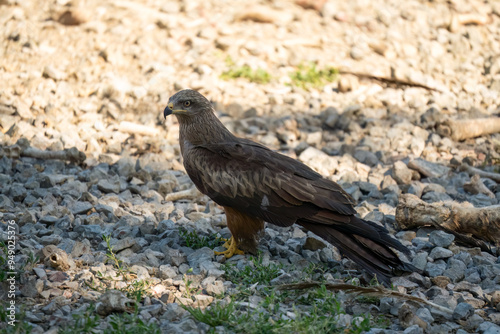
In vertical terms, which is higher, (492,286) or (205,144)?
(205,144)

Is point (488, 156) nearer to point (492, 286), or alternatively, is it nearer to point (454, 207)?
A: point (454, 207)

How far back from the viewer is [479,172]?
6914mm

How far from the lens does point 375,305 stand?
430 cm

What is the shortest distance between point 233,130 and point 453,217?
3.33 meters

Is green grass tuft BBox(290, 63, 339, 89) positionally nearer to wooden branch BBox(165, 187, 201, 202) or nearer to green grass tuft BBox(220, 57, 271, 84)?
green grass tuft BBox(220, 57, 271, 84)

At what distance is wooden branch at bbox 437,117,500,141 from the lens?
7992 mm

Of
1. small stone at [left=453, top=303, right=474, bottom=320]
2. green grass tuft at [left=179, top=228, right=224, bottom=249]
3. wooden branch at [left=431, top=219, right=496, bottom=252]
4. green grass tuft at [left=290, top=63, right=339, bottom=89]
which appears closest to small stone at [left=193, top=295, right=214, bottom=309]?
green grass tuft at [left=179, top=228, right=224, bottom=249]

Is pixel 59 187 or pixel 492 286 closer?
pixel 492 286

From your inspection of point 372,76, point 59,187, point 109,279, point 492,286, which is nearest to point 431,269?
point 492,286

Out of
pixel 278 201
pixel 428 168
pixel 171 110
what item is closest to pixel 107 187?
pixel 171 110

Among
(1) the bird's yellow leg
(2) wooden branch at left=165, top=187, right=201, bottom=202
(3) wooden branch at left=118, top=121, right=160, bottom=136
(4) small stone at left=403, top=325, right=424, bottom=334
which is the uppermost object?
(3) wooden branch at left=118, top=121, right=160, bottom=136

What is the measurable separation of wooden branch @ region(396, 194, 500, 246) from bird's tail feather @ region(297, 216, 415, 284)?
93 centimetres

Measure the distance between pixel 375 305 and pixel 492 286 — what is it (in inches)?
39.8

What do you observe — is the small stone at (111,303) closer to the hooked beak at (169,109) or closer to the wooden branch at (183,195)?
the hooked beak at (169,109)
